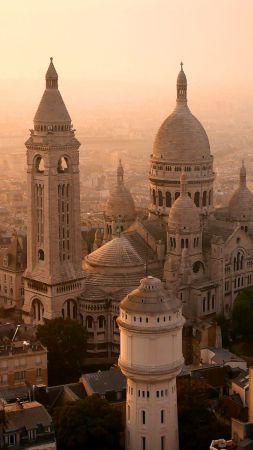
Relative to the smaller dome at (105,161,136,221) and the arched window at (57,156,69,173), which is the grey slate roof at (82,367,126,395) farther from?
the smaller dome at (105,161,136,221)

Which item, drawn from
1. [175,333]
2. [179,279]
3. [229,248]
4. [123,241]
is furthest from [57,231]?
[175,333]

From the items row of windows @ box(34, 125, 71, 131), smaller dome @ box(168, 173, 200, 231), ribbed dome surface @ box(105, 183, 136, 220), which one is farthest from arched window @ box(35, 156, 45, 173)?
ribbed dome surface @ box(105, 183, 136, 220)

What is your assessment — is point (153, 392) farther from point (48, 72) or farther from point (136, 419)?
point (48, 72)

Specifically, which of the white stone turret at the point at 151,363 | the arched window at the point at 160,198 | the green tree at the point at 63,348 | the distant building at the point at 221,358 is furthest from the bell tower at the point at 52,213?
the white stone turret at the point at 151,363

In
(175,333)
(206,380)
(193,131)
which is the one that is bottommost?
(206,380)

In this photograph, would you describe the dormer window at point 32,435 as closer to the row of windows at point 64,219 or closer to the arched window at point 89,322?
the arched window at point 89,322
